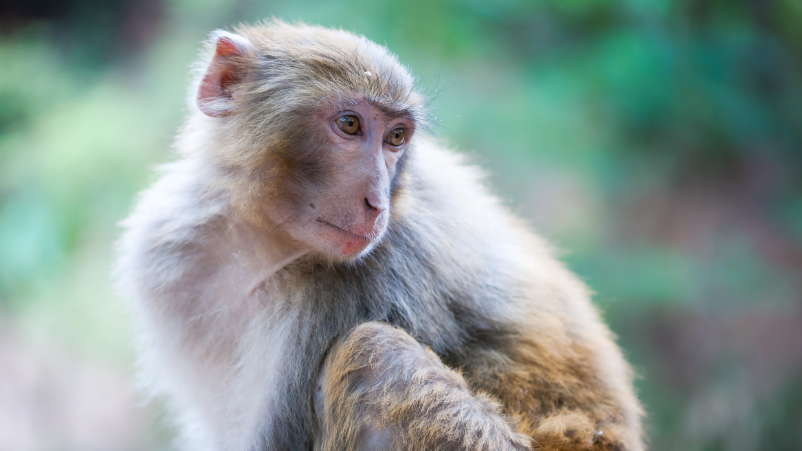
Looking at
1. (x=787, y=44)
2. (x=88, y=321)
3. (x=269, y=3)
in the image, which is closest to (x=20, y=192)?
(x=88, y=321)

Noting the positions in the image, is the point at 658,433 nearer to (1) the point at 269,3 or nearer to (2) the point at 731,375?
(2) the point at 731,375

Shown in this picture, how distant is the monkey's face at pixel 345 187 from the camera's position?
93.9 inches

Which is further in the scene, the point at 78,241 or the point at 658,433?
the point at 658,433

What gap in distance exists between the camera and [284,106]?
2.50 meters

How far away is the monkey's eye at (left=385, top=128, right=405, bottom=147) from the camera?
8.74 ft

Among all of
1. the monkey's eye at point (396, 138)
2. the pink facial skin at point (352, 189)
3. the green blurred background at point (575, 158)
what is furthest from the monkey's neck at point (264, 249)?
the green blurred background at point (575, 158)

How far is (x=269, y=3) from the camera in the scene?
16.0ft

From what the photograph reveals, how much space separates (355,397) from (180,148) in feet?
4.62

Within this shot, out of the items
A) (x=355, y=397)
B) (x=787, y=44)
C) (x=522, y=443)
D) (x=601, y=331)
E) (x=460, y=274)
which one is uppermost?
(x=787, y=44)

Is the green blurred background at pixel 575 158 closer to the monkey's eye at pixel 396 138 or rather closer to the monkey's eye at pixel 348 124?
the monkey's eye at pixel 396 138

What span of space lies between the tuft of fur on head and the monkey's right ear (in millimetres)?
12

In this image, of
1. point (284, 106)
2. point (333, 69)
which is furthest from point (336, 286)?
point (333, 69)

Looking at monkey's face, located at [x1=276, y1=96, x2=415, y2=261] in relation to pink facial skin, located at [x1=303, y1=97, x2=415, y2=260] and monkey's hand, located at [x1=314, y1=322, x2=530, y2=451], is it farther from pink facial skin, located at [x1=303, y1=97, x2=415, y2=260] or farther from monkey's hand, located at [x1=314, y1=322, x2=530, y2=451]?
monkey's hand, located at [x1=314, y1=322, x2=530, y2=451]

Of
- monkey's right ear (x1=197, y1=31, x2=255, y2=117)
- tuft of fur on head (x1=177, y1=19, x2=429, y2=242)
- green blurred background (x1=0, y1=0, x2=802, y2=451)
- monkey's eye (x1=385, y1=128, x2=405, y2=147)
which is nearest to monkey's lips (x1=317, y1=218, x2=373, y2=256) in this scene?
tuft of fur on head (x1=177, y1=19, x2=429, y2=242)
